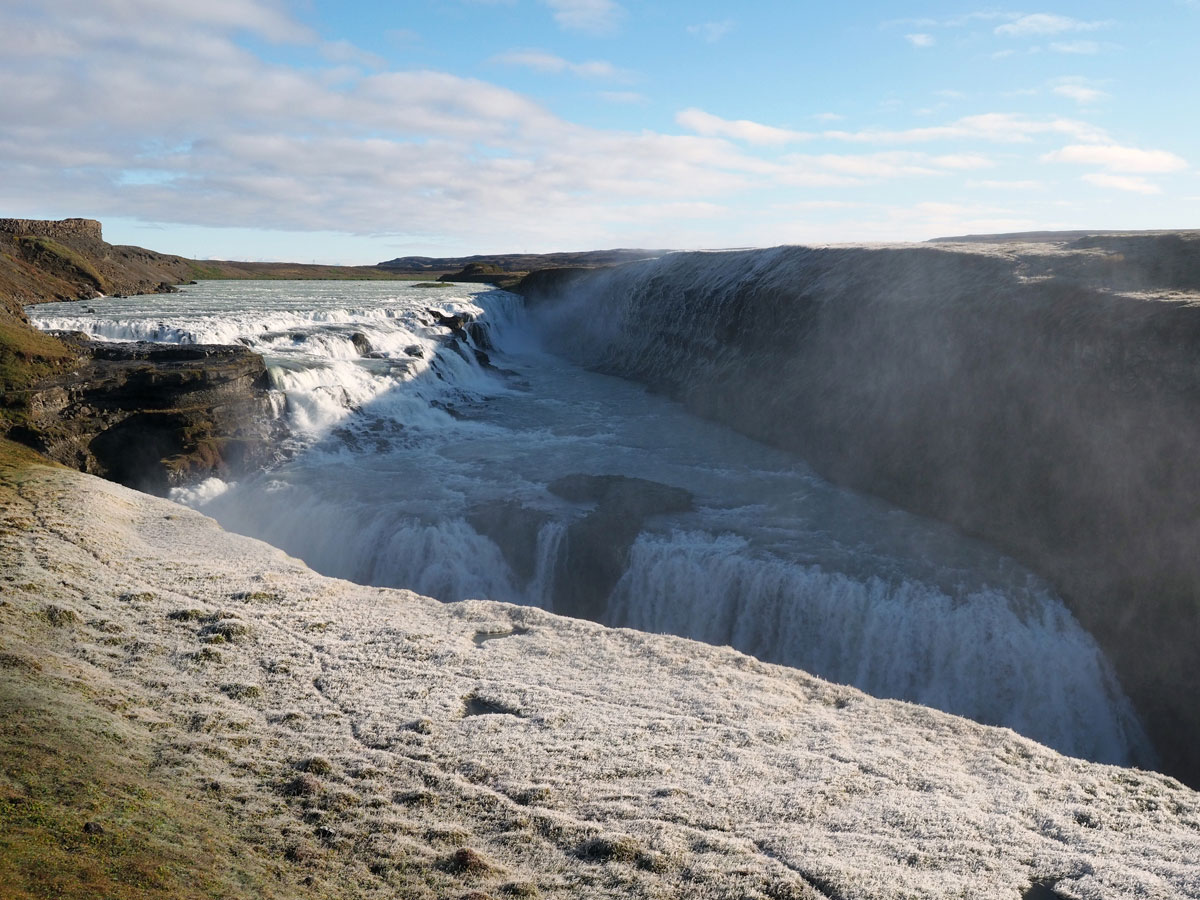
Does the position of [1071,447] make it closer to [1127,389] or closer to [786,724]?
[1127,389]

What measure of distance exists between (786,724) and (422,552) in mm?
11710

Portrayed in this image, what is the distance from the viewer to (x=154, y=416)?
2391 cm

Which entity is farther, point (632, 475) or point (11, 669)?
point (632, 475)

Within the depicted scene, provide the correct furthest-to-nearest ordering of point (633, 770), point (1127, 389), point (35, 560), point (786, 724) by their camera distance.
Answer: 1. point (1127, 389)
2. point (35, 560)
3. point (786, 724)
4. point (633, 770)

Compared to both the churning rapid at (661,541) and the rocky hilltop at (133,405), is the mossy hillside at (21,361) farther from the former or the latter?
the churning rapid at (661,541)

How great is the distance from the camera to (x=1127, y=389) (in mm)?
18875

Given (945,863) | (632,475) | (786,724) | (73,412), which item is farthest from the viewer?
(632,475)

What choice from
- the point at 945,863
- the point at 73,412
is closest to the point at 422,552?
the point at 73,412

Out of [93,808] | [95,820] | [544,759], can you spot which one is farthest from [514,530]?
[95,820]

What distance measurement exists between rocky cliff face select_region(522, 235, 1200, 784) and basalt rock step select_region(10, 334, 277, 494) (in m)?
17.4

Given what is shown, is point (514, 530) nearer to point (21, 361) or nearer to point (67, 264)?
point (21, 361)

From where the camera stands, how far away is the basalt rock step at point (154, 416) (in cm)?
2205

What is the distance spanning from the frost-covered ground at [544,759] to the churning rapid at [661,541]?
18.9 ft

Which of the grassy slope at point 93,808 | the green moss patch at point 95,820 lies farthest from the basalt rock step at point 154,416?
the green moss patch at point 95,820
